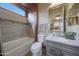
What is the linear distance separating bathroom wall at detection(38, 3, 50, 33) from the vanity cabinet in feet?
0.66

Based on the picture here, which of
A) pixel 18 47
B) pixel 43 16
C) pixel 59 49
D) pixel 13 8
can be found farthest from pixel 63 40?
pixel 13 8

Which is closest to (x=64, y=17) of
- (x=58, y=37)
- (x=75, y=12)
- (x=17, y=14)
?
(x=75, y=12)

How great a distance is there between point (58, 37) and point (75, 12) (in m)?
0.44

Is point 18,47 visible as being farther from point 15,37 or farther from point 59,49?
point 59,49

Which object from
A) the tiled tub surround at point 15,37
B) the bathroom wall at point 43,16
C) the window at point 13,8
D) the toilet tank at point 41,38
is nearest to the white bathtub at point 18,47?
the tiled tub surround at point 15,37

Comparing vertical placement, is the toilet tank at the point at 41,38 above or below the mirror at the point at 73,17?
below

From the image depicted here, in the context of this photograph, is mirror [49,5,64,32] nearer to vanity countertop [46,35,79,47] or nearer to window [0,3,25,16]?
vanity countertop [46,35,79,47]

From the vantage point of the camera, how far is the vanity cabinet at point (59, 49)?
1531 millimetres

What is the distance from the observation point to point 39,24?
1.61m

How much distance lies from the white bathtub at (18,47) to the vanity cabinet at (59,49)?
0.29m

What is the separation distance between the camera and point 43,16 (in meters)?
1.59

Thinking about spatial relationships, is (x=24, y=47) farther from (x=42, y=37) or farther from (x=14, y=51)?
(x=42, y=37)

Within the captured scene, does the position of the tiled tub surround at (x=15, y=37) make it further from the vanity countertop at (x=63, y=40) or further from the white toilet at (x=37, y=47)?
the vanity countertop at (x=63, y=40)

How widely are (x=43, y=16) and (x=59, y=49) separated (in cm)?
54
